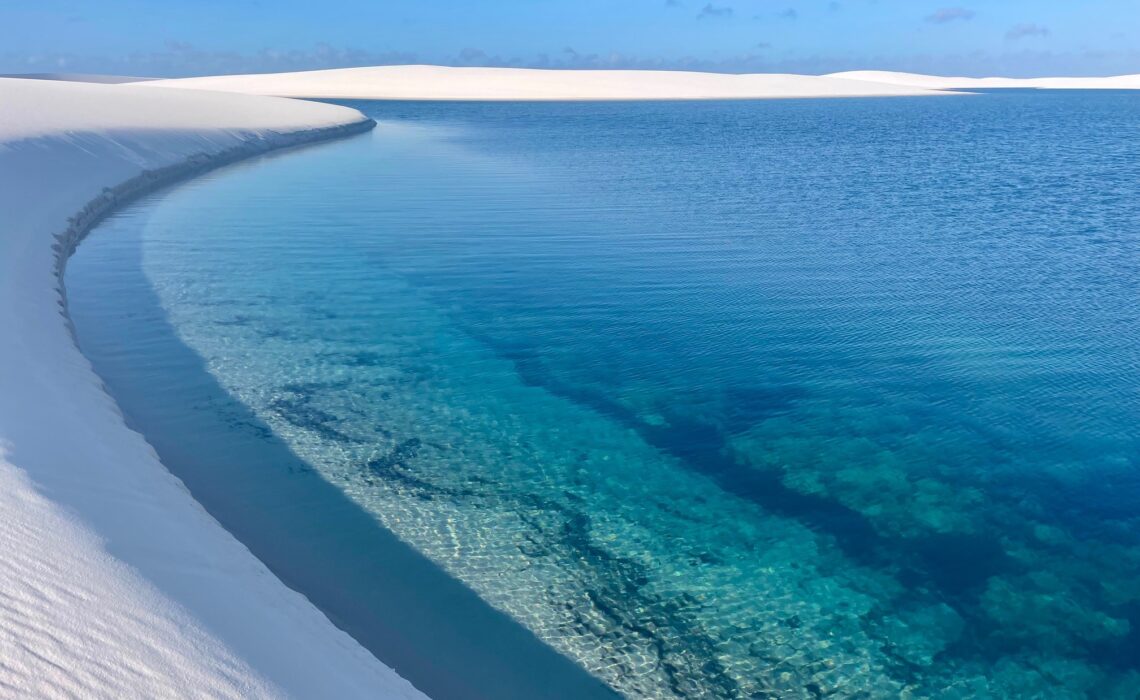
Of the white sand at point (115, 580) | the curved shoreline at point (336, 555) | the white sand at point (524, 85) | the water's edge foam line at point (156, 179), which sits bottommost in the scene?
the curved shoreline at point (336, 555)

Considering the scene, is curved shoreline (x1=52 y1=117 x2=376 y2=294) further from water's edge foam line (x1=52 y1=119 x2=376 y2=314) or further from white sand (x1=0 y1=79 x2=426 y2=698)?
white sand (x1=0 y1=79 x2=426 y2=698)

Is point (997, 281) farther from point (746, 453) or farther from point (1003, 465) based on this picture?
point (746, 453)

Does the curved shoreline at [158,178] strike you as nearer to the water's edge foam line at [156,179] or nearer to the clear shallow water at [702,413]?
the water's edge foam line at [156,179]

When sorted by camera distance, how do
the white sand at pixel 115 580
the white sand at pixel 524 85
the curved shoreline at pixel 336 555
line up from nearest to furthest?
the white sand at pixel 115 580 < the curved shoreline at pixel 336 555 < the white sand at pixel 524 85

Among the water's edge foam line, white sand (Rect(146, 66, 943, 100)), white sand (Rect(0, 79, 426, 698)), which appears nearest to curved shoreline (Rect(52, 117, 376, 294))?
the water's edge foam line

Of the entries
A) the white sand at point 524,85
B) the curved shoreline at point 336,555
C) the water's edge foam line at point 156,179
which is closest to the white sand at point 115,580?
the curved shoreline at point 336,555

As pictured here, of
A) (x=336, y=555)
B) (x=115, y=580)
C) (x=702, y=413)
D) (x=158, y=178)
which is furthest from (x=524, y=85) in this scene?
(x=115, y=580)
